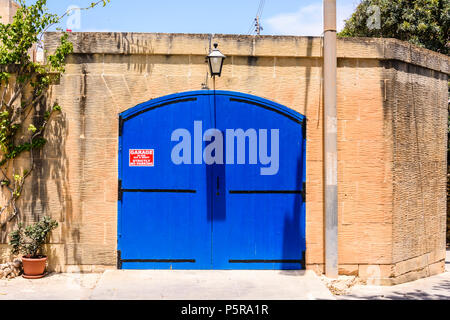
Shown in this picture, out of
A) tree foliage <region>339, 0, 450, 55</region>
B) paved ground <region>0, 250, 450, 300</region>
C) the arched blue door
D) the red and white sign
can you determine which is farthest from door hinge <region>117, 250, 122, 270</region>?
tree foliage <region>339, 0, 450, 55</region>

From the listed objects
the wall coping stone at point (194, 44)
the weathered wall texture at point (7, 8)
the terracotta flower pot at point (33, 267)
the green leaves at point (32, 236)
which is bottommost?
the terracotta flower pot at point (33, 267)

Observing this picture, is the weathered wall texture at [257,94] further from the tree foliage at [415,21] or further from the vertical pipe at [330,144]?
the tree foliage at [415,21]

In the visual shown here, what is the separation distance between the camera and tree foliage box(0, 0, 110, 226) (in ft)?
23.5

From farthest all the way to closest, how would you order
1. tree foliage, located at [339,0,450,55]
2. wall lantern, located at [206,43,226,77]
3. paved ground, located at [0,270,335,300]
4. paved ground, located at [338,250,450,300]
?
tree foliage, located at [339,0,450,55]
wall lantern, located at [206,43,226,77]
paved ground, located at [338,250,450,300]
paved ground, located at [0,270,335,300]

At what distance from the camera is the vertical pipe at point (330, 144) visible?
7195 millimetres

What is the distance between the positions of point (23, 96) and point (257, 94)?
349cm

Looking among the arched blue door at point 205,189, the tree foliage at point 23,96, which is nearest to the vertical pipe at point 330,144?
the arched blue door at point 205,189

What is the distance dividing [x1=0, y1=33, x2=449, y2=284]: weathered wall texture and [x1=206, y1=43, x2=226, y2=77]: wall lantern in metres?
0.25

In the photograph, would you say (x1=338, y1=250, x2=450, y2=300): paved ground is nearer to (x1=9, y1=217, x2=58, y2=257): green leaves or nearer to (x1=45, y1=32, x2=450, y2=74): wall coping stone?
(x1=45, y1=32, x2=450, y2=74): wall coping stone

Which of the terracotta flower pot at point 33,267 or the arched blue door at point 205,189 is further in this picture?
the arched blue door at point 205,189

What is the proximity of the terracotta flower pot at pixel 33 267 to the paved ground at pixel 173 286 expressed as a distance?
108mm

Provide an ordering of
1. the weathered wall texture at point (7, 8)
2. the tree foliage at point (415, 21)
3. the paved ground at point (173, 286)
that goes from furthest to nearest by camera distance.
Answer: the weathered wall texture at point (7, 8) → the tree foliage at point (415, 21) → the paved ground at point (173, 286)

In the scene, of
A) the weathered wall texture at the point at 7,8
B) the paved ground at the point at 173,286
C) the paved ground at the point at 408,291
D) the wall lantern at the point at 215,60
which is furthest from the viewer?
the weathered wall texture at the point at 7,8

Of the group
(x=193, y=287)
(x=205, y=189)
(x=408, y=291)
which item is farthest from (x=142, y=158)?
(x=408, y=291)
